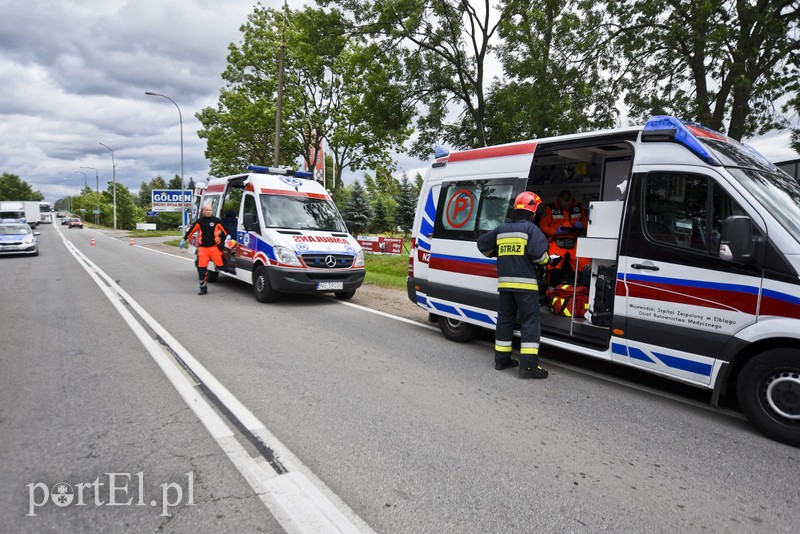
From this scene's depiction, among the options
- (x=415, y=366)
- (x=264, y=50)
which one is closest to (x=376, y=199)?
(x=264, y=50)

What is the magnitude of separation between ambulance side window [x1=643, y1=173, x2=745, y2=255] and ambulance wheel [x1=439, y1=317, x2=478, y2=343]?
8.72 ft

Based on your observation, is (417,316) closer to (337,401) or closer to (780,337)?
(337,401)

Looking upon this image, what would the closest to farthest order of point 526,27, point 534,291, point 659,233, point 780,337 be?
point 780,337 < point 659,233 < point 534,291 < point 526,27

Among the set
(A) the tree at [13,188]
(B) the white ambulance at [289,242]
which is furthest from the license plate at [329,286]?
(A) the tree at [13,188]

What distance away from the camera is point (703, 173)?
163 inches

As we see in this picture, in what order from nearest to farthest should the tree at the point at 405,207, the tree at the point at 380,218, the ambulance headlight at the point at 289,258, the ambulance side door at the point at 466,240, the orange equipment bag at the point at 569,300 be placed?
1. the orange equipment bag at the point at 569,300
2. the ambulance side door at the point at 466,240
3. the ambulance headlight at the point at 289,258
4. the tree at the point at 405,207
5. the tree at the point at 380,218

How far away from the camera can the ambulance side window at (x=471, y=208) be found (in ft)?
19.5

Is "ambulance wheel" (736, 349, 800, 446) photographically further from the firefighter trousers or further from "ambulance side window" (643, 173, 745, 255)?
the firefighter trousers

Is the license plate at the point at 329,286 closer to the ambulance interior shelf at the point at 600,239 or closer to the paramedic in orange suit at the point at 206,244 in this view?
the paramedic in orange suit at the point at 206,244

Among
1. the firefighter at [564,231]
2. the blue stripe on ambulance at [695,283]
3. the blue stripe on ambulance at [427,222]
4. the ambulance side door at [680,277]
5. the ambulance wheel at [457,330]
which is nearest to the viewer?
the blue stripe on ambulance at [695,283]

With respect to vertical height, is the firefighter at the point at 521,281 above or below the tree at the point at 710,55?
below

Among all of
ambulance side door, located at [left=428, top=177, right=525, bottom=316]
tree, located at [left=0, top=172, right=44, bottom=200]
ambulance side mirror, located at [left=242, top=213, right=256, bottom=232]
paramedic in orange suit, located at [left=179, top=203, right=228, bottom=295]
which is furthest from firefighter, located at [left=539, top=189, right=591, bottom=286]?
tree, located at [left=0, top=172, right=44, bottom=200]

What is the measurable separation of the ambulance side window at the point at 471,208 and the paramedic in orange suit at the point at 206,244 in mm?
5519

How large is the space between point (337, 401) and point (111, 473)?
68.3 inches
